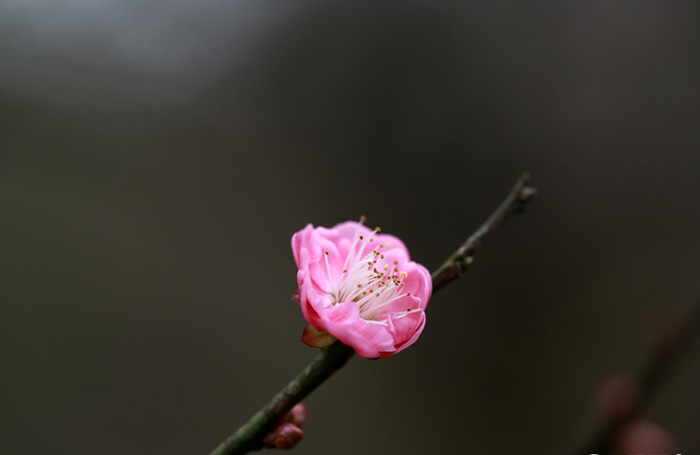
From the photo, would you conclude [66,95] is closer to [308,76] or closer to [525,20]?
[308,76]

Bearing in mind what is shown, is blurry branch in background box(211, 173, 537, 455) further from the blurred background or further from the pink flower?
the blurred background

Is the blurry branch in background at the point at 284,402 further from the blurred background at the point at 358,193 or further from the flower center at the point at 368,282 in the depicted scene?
the blurred background at the point at 358,193

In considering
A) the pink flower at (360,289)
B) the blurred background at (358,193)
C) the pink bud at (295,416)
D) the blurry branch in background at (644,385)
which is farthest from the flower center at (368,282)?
the blurred background at (358,193)

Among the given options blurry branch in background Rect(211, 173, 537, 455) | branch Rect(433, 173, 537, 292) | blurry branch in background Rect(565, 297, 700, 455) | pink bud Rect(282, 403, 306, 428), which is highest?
branch Rect(433, 173, 537, 292)

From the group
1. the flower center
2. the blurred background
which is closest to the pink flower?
the flower center

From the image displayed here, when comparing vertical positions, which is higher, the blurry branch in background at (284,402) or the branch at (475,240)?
the branch at (475,240)
